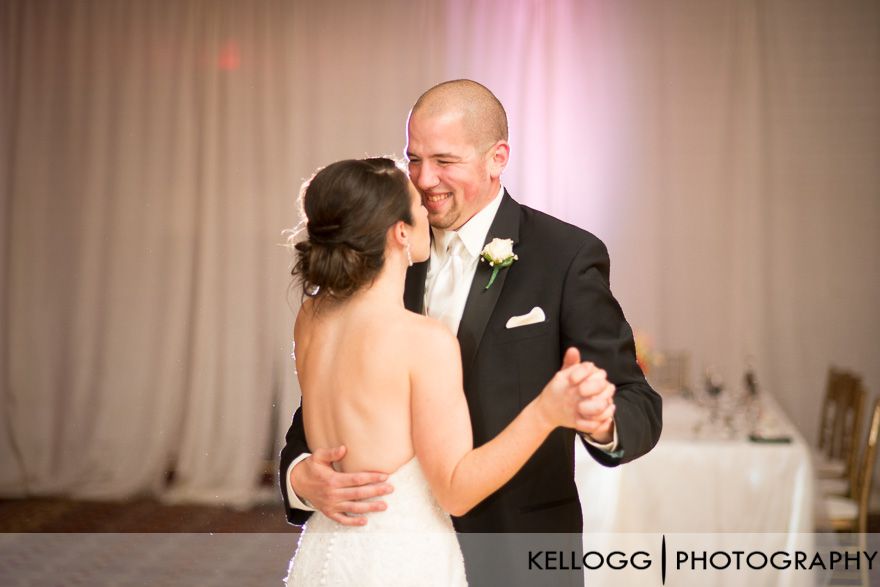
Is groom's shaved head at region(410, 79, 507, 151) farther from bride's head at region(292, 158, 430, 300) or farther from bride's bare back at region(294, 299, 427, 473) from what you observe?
bride's bare back at region(294, 299, 427, 473)

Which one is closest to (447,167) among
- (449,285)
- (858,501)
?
(449,285)

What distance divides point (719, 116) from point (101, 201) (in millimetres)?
4278

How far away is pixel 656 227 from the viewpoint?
6.95m

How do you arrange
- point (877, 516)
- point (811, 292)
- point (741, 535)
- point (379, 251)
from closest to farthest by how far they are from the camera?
1. point (379, 251)
2. point (741, 535)
3. point (877, 516)
4. point (811, 292)

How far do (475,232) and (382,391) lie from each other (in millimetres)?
637

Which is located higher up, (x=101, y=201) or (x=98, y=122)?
(x=98, y=122)

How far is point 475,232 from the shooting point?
2.45m

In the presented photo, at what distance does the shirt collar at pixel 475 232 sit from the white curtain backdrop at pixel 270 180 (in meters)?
4.53

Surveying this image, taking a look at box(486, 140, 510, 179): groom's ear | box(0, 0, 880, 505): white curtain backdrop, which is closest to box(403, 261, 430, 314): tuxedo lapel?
box(486, 140, 510, 179): groom's ear

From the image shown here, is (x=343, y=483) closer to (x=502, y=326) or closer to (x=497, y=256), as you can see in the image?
(x=502, y=326)

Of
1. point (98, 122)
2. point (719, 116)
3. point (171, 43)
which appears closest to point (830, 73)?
point (719, 116)

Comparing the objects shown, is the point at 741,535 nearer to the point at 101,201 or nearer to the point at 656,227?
the point at 656,227

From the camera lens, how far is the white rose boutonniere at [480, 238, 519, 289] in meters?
2.26

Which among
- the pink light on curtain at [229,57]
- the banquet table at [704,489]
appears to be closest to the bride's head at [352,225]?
the banquet table at [704,489]
